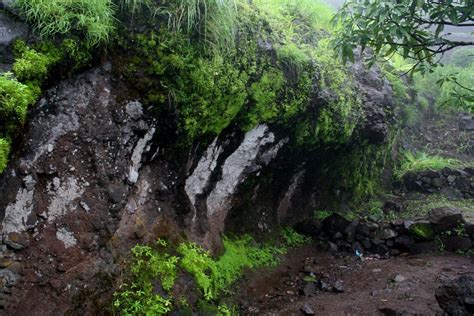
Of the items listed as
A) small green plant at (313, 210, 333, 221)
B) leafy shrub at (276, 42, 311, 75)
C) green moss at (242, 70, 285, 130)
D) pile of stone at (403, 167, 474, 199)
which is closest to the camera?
green moss at (242, 70, 285, 130)

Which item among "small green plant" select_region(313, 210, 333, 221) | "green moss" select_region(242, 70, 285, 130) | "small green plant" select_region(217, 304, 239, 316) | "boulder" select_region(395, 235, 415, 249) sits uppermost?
"green moss" select_region(242, 70, 285, 130)

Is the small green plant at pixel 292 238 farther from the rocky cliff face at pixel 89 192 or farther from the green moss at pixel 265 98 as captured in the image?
the green moss at pixel 265 98

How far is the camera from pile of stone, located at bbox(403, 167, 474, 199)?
33.6ft

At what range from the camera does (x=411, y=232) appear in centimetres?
789

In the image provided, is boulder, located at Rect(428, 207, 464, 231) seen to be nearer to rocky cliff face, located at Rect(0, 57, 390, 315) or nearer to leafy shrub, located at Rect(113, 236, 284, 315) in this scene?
leafy shrub, located at Rect(113, 236, 284, 315)

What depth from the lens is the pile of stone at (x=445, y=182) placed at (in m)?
10.2

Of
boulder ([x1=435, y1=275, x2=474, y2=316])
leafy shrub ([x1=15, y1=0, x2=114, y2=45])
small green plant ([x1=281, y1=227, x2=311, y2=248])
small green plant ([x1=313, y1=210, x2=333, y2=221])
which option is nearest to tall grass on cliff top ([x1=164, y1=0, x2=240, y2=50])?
leafy shrub ([x1=15, y1=0, x2=114, y2=45])

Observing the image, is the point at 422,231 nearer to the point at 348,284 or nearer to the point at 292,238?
the point at 348,284

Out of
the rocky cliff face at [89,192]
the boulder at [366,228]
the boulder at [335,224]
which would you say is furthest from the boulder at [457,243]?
the rocky cliff face at [89,192]

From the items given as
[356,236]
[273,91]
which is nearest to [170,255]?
[273,91]

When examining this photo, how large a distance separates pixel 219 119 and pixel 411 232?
16.8ft

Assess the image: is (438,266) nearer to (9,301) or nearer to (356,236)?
(356,236)

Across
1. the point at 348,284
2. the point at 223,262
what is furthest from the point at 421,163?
the point at 223,262

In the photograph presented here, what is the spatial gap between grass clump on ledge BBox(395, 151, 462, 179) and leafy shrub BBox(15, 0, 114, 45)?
9.36m
